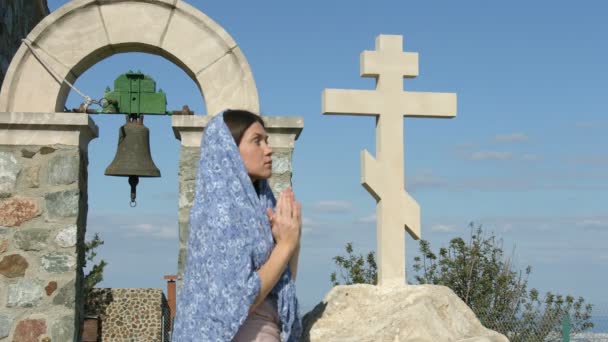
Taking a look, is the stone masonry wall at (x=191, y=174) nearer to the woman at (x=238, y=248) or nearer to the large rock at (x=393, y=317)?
the large rock at (x=393, y=317)

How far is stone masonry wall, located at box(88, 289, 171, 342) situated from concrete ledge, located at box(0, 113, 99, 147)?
10.9 meters

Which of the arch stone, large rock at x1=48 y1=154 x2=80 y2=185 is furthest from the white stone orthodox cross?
large rock at x1=48 y1=154 x2=80 y2=185

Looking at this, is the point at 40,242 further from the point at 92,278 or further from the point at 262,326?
the point at 92,278

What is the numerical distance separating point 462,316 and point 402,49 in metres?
1.25

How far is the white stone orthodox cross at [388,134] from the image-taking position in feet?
12.2

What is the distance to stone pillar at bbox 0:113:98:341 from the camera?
4715 millimetres

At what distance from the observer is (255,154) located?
8.66ft

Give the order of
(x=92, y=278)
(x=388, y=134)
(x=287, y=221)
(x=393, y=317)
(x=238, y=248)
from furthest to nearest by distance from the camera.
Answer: (x=92, y=278), (x=388, y=134), (x=393, y=317), (x=287, y=221), (x=238, y=248)

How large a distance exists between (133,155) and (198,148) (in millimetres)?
552

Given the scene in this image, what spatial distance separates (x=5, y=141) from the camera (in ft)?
15.8

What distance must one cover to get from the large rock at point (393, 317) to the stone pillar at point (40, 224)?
1.87 m

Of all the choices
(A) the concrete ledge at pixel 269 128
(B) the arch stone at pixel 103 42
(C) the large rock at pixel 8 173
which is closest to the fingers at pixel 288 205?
(A) the concrete ledge at pixel 269 128

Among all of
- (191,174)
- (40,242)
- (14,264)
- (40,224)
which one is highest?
(191,174)

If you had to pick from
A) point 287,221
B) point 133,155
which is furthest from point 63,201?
point 287,221
